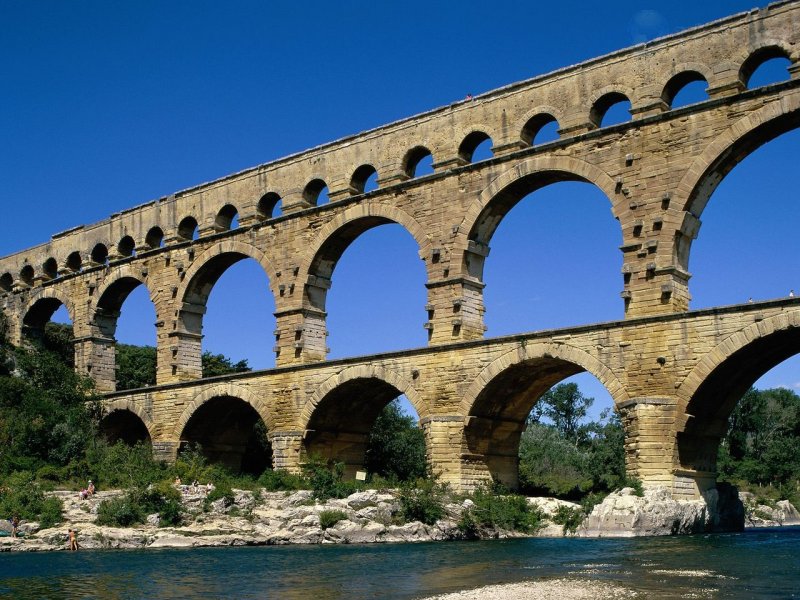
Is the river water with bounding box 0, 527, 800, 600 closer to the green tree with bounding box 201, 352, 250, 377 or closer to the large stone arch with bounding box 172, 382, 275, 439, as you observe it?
the large stone arch with bounding box 172, 382, 275, 439

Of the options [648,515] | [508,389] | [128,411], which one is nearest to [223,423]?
[128,411]

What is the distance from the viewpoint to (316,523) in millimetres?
23469

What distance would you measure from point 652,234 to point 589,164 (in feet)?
7.96

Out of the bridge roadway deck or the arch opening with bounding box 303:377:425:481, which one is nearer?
the bridge roadway deck

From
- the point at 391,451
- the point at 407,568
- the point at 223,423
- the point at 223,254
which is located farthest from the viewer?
the point at 391,451

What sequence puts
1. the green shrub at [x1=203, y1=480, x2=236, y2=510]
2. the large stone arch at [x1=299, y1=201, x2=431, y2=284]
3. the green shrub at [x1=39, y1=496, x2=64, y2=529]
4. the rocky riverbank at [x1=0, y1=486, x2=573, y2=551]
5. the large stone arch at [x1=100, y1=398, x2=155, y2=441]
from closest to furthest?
1. the rocky riverbank at [x1=0, y1=486, x2=573, y2=551]
2. the green shrub at [x1=39, y1=496, x2=64, y2=529]
3. the green shrub at [x1=203, y1=480, x2=236, y2=510]
4. the large stone arch at [x1=299, y1=201, x2=431, y2=284]
5. the large stone arch at [x1=100, y1=398, x2=155, y2=441]

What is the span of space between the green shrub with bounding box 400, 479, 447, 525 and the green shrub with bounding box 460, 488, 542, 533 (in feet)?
2.12

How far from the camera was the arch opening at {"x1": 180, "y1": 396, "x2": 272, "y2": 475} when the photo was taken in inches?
1262

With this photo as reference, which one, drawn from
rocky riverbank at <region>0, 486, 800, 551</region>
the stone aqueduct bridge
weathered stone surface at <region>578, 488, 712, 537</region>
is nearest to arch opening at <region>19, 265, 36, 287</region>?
the stone aqueduct bridge

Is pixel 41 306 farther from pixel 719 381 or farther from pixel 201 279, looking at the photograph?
pixel 719 381

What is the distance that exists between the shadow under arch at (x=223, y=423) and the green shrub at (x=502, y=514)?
7.75 m

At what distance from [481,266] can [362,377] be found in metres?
4.08

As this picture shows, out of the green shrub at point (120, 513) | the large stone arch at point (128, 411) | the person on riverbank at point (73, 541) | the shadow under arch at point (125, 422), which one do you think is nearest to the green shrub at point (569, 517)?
the green shrub at point (120, 513)

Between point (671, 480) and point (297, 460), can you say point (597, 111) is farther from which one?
point (297, 460)
